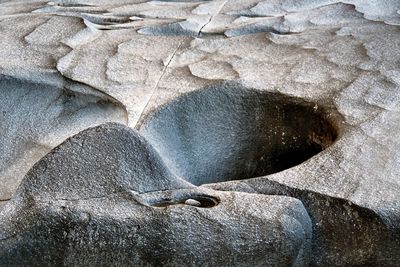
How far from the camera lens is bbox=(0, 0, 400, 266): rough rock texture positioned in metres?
0.97

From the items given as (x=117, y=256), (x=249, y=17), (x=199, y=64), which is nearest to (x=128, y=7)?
(x=249, y=17)

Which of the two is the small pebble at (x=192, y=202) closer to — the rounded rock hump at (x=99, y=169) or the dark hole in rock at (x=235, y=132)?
the rounded rock hump at (x=99, y=169)

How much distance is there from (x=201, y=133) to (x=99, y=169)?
35cm

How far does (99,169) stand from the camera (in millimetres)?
1045

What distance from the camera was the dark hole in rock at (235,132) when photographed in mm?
1322

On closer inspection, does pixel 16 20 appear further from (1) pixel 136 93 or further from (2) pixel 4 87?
(1) pixel 136 93

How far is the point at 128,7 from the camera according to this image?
6.91 feet

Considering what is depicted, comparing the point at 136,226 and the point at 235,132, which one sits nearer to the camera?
the point at 136,226

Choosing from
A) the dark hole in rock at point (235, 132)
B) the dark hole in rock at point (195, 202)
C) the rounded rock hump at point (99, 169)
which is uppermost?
the rounded rock hump at point (99, 169)

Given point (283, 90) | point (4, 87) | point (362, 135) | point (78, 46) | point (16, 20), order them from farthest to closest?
point (16, 20) < point (78, 46) < point (4, 87) < point (283, 90) < point (362, 135)

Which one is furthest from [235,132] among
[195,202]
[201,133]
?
[195,202]

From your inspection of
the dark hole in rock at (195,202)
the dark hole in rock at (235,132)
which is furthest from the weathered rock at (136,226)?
the dark hole in rock at (235,132)

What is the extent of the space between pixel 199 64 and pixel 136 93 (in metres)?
0.17

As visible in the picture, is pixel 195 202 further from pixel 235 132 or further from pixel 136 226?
pixel 235 132
